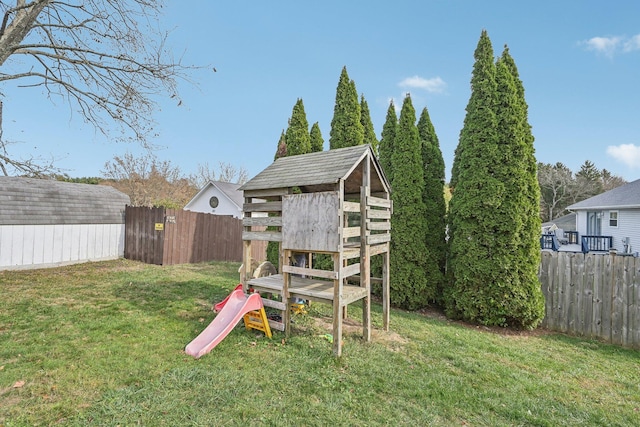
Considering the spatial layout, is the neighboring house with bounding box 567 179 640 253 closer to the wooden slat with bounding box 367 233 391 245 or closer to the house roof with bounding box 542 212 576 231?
the house roof with bounding box 542 212 576 231

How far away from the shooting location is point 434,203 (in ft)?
24.9

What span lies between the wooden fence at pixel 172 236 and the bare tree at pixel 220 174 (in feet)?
65.8

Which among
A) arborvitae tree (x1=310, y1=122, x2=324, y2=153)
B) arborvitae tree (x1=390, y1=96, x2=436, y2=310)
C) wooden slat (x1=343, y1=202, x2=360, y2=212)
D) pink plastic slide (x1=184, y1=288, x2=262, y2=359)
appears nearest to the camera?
pink plastic slide (x1=184, y1=288, x2=262, y2=359)

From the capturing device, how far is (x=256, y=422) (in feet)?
8.66

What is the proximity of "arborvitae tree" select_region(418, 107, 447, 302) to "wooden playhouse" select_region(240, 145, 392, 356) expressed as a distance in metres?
2.32

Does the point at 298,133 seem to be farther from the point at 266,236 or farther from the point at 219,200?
the point at 219,200

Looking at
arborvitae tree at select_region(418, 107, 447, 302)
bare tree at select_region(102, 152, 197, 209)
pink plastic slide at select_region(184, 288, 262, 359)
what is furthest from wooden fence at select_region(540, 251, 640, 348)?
bare tree at select_region(102, 152, 197, 209)

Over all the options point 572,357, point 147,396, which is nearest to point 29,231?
point 147,396

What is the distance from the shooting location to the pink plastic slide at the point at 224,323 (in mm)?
3941

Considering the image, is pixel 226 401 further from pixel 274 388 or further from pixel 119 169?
pixel 119 169

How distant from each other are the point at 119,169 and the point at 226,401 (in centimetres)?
2472

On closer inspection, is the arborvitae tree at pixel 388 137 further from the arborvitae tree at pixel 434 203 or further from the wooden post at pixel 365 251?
the wooden post at pixel 365 251

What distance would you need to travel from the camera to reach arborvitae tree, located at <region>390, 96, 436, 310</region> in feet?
23.1

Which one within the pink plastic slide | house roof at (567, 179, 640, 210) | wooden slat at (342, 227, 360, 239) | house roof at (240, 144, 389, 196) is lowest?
the pink plastic slide
